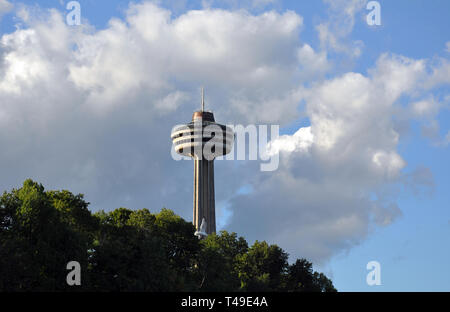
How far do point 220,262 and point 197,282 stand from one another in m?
3.79

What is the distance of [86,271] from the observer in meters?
74.1

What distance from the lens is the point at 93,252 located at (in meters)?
78.4

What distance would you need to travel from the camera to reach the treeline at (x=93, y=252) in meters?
71.8

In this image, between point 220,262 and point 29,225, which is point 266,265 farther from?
point 29,225

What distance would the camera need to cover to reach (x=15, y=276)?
69.2 m

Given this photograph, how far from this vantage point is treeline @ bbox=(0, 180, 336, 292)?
7175 centimetres
